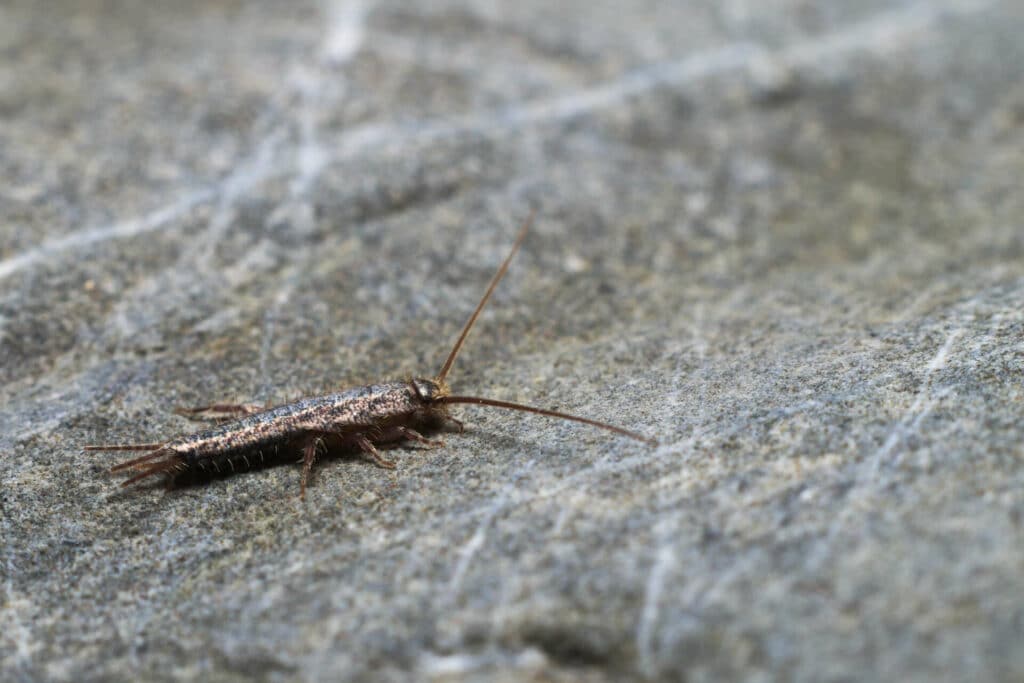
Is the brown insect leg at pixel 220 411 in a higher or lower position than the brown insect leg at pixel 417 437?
higher

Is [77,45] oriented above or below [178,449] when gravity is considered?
above

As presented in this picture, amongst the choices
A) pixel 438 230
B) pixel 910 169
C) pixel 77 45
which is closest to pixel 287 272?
pixel 438 230

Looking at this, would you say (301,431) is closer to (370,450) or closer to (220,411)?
(370,450)

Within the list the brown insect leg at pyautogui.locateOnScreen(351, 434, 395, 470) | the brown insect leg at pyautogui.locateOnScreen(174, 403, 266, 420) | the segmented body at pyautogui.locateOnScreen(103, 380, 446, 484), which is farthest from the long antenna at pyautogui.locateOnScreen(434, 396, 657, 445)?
the brown insect leg at pyautogui.locateOnScreen(174, 403, 266, 420)

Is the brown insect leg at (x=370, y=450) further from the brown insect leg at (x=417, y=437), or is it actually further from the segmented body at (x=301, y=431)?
the brown insect leg at (x=417, y=437)

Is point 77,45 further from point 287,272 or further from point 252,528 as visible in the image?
point 252,528

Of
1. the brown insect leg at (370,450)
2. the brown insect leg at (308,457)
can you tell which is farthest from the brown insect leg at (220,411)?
the brown insect leg at (370,450)

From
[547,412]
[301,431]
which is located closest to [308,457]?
[301,431]

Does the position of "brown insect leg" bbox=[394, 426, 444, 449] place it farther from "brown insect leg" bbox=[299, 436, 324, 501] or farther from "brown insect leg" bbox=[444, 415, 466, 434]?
"brown insect leg" bbox=[299, 436, 324, 501]
